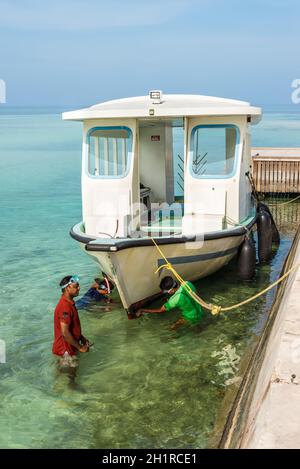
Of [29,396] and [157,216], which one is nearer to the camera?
[29,396]

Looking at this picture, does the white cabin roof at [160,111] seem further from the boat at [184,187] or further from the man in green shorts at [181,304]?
the man in green shorts at [181,304]

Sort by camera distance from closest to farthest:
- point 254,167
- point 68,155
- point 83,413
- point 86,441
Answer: point 86,441, point 83,413, point 254,167, point 68,155

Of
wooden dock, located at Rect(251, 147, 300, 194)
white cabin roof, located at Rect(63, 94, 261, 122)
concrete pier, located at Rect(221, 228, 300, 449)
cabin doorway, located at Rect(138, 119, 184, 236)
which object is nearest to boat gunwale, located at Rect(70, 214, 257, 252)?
white cabin roof, located at Rect(63, 94, 261, 122)

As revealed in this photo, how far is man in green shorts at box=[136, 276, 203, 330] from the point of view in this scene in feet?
27.5

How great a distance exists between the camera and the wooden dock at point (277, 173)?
2150 cm

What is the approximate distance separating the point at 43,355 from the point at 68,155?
48835 mm

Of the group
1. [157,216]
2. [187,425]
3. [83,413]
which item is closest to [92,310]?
[157,216]

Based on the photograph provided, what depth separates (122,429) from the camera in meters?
6.17

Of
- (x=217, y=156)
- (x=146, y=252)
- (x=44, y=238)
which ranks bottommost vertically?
(x=44, y=238)

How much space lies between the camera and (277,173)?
21.8m

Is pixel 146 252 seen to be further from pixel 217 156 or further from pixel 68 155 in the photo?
pixel 68 155

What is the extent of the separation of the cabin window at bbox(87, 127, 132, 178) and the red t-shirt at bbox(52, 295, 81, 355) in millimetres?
3510

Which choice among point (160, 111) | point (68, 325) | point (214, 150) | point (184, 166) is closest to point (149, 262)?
point (184, 166)

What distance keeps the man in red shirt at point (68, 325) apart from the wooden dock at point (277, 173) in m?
15.9
